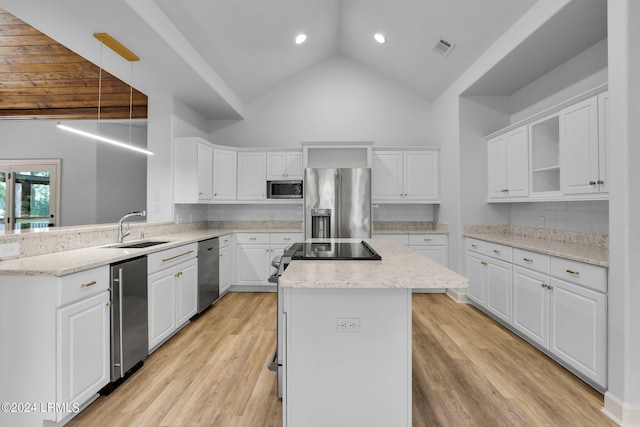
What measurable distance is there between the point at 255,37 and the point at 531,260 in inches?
149

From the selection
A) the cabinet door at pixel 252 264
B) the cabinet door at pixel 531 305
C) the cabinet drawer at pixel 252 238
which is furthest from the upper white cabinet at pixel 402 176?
the cabinet door at pixel 531 305

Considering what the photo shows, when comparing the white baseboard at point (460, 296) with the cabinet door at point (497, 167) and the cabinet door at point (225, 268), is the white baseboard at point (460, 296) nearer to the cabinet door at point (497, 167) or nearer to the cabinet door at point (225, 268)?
the cabinet door at point (497, 167)

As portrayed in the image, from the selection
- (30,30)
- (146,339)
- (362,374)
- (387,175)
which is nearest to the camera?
(362,374)

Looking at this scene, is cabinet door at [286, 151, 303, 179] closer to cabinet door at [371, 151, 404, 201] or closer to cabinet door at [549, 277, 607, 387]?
cabinet door at [371, 151, 404, 201]

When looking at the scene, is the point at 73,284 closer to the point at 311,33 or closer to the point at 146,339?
the point at 146,339

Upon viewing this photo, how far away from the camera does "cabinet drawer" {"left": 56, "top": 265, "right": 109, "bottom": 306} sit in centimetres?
168

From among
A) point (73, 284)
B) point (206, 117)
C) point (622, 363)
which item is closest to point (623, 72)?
point (622, 363)

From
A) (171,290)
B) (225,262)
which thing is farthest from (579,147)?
(225,262)

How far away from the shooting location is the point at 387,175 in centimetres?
475

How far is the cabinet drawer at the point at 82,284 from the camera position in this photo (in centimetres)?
168

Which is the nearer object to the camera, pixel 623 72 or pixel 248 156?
pixel 623 72

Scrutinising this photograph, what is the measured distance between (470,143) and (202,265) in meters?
3.71

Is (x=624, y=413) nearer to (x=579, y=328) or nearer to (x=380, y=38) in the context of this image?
(x=579, y=328)

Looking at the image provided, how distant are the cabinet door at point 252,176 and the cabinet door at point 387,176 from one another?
5.70 feet
